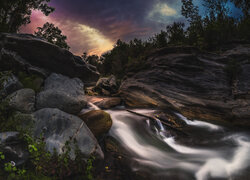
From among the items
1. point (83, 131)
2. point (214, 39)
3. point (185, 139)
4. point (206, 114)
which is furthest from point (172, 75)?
point (83, 131)

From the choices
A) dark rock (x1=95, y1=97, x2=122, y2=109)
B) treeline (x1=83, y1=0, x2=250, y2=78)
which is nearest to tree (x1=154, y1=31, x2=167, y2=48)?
treeline (x1=83, y1=0, x2=250, y2=78)

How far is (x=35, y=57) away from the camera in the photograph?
6.77m

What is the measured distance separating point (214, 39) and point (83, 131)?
517 inches

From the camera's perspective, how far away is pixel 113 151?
472cm

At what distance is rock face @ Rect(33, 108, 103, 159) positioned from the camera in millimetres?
3902

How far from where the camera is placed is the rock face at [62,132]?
3.90 metres

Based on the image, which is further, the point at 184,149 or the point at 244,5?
the point at 244,5

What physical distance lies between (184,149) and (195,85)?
4.94 meters

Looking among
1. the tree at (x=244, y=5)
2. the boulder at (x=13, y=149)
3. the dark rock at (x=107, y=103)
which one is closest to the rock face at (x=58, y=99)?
the boulder at (x=13, y=149)

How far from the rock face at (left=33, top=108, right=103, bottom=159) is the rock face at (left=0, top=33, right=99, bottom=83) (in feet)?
10.1

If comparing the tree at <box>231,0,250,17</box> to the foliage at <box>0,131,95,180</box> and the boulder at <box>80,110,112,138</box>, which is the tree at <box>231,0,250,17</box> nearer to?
the boulder at <box>80,110,112,138</box>

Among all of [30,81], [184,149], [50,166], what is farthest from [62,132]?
[184,149]

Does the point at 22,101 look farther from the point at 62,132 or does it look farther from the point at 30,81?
the point at 62,132

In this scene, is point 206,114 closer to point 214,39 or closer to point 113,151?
point 113,151
